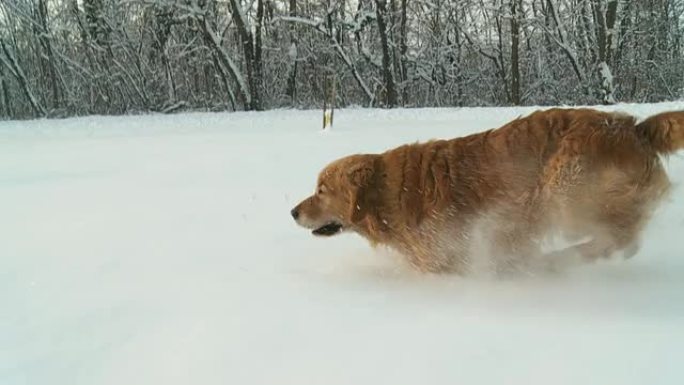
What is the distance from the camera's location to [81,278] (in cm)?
396

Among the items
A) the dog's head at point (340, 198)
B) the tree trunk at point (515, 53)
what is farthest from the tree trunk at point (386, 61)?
the dog's head at point (340, 198)

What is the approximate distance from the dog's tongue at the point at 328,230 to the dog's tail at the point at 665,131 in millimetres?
2039

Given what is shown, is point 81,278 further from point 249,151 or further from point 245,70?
point 245,70

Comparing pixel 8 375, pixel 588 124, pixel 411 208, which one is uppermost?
pixel 588 124

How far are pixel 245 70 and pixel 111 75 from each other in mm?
6015

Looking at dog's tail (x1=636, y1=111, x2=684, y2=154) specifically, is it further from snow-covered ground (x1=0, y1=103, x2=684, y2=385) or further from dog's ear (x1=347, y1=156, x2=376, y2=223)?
dog's ear (x1=347, y1=156, x2=376, y2=223)

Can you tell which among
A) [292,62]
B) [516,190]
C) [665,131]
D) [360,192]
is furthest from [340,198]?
[292,62]

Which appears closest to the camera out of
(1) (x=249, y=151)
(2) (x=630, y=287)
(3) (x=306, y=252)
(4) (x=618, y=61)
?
(2) (x=630, y=287)

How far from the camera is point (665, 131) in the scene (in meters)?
3.63

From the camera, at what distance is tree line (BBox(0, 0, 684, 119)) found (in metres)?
27.1

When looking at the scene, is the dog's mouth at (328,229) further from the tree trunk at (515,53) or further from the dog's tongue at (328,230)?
the tree trunk at (515,53)

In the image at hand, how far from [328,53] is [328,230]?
25.1m

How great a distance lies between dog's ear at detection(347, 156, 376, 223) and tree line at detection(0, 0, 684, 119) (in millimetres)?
23188

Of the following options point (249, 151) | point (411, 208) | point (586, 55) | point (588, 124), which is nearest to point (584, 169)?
point (588, 124)
